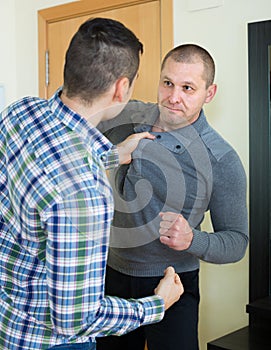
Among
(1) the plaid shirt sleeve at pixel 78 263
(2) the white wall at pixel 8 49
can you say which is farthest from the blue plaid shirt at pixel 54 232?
(2) the white wall at pixel 8 49

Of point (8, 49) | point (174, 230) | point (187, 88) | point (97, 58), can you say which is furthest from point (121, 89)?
point (8, 49)

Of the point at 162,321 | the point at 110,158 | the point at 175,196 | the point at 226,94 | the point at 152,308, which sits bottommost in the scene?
the point at 162,321

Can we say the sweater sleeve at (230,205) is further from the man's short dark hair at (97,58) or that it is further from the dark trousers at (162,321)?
the man's short dark hair at (97,58)

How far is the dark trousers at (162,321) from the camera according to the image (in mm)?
1812

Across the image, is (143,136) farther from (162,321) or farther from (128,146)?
(162,321)

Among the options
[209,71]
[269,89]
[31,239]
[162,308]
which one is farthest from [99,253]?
[269,89]

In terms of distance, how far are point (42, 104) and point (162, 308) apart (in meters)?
0.56

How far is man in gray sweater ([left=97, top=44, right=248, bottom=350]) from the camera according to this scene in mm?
1741

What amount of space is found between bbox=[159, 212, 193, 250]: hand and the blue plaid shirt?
0.28m

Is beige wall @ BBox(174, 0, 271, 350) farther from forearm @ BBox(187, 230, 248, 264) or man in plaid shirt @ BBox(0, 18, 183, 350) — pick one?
man in plaid shirt @ BBox(0, 18, 183, 350)

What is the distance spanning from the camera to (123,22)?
272cm

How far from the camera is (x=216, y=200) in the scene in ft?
5.91

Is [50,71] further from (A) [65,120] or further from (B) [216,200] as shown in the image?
(A) [65,120]

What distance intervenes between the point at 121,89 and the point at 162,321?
2.84ft
